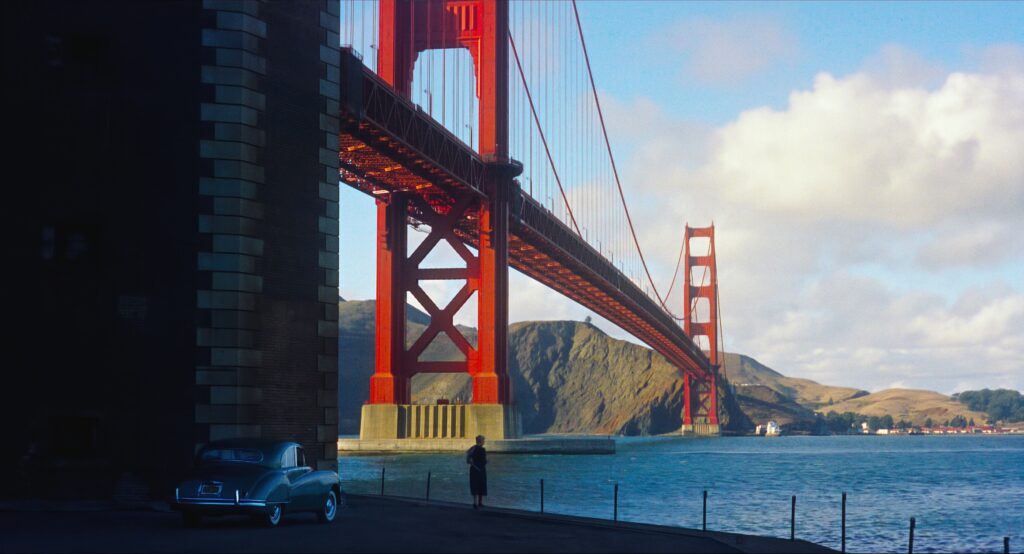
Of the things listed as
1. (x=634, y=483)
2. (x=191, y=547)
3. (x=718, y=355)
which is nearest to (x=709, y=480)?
(x=634, y=483)

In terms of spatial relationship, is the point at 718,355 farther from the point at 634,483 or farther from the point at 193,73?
the point at 193,73

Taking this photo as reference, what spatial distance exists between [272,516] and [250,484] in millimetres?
716

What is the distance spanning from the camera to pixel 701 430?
182 meters

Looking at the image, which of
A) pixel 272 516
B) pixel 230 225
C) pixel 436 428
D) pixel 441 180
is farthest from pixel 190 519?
pixel 436 428

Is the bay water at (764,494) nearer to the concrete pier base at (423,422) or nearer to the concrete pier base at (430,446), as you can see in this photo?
the concrete pier base at (430,446)

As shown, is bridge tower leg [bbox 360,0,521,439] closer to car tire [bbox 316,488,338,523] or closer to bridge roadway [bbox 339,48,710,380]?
bridge roadway [bbox 339,48,710,380]

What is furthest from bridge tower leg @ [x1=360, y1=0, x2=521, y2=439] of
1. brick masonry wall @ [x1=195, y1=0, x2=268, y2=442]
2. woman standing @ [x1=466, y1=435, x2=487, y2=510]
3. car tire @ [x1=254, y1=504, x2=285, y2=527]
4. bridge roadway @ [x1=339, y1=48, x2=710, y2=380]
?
car tire @ [x1=254, y1=504, x2=285, y2=527]

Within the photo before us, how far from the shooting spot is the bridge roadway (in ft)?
190

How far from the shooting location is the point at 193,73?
23.5 m

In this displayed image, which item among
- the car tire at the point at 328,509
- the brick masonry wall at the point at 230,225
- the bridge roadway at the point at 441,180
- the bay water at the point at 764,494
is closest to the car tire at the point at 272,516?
the car tire at the point at 328,509

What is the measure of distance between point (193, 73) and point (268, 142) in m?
1.91

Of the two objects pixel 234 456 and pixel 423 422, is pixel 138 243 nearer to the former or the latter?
pixel 234 456

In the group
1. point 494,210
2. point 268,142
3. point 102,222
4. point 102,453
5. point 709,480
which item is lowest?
point 709,480

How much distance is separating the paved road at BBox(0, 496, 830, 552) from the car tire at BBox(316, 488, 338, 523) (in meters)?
0.18
